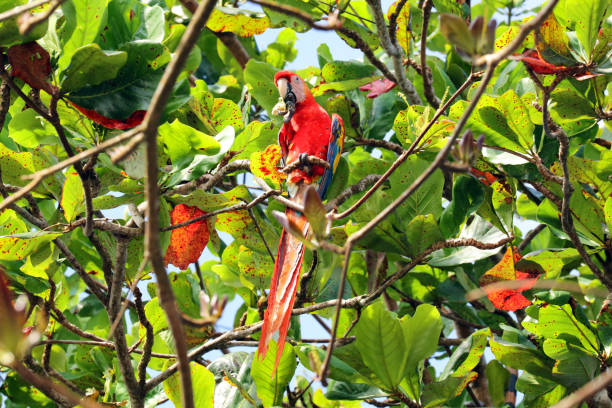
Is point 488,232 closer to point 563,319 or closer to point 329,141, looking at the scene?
point 563,319

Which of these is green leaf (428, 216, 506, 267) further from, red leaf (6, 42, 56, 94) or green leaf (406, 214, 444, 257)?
red leaf (6, 42, 56, 94)

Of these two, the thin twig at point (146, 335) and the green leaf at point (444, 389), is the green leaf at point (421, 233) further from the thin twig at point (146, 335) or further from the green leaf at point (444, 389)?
the thin twig at point (146, 335)

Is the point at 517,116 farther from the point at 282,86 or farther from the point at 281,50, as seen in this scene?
the point at 281,50

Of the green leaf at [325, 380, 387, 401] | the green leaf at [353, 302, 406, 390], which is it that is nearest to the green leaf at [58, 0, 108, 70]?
the green leaf at [353, 302, 406, 390]

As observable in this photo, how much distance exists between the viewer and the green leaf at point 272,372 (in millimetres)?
1451

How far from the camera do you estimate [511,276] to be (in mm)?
1585

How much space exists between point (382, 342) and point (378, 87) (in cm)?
88

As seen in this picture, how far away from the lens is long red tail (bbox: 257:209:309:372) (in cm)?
133

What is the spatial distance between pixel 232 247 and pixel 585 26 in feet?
3.55

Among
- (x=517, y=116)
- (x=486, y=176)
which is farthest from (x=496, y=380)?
(x=517, y=116)

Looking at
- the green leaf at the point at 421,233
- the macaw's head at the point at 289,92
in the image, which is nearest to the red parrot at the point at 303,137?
the macaw's head at the point at 289,92

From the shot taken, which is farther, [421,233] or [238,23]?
[238,23]

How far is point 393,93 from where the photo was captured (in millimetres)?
2088

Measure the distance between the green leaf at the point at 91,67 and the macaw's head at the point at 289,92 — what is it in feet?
1.84
